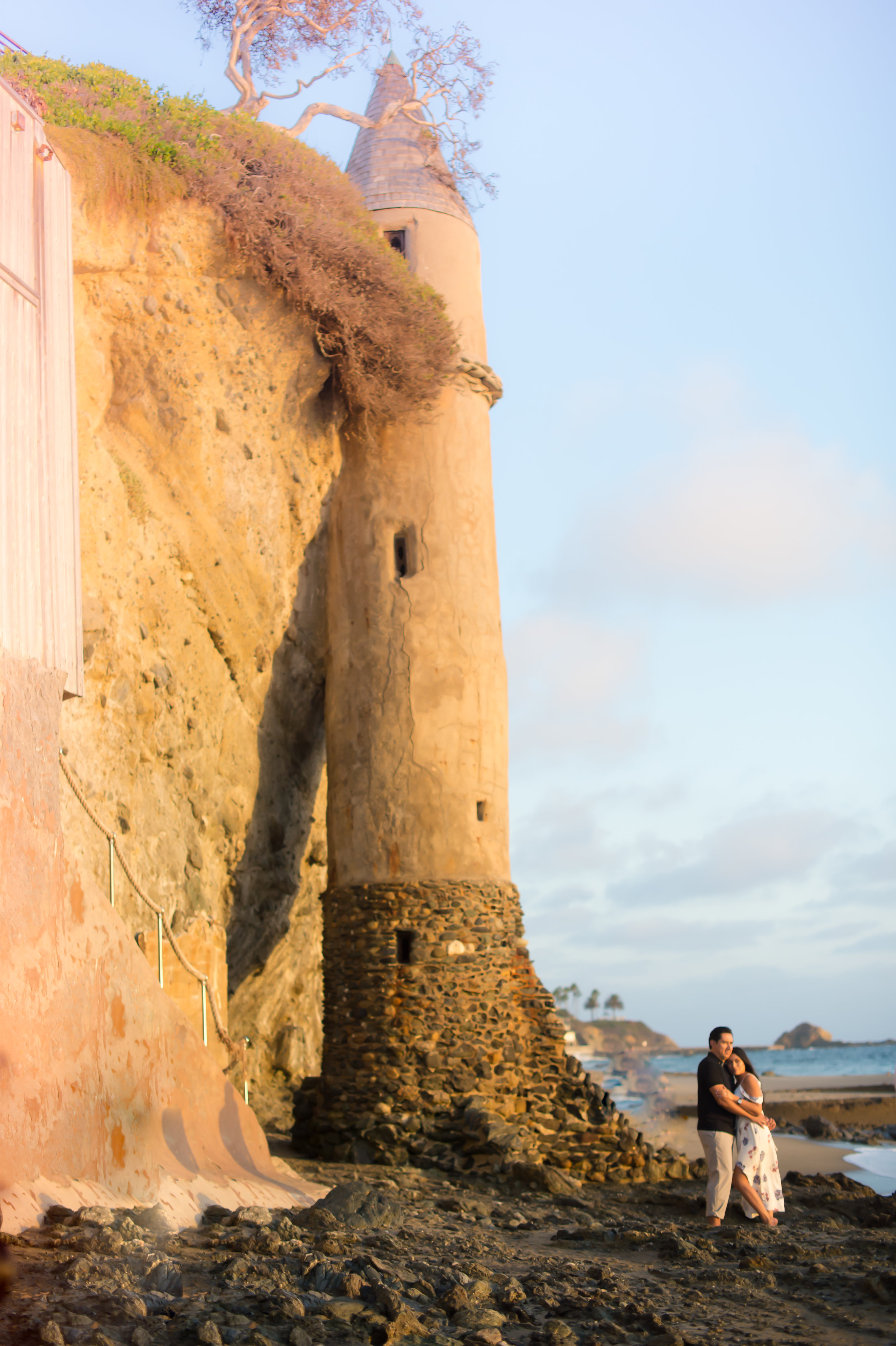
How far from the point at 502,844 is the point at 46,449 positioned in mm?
8345

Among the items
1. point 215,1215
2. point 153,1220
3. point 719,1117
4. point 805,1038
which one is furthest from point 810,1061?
point 153,1220

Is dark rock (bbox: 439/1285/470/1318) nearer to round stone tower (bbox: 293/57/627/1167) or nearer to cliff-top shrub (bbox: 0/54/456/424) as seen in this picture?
round stone tower (bbox: 293/57/627/1167)

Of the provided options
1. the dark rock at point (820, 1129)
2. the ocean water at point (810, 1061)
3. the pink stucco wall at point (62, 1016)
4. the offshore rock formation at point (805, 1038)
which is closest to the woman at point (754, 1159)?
the pink stucco wall at point (62, 1016)

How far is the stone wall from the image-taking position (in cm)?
1265

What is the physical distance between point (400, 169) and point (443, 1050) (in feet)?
38.8

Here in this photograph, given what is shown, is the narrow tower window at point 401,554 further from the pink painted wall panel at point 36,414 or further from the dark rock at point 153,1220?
the dark rock at point 153,1220

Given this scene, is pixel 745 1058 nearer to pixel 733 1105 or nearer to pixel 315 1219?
pixel 733 1105

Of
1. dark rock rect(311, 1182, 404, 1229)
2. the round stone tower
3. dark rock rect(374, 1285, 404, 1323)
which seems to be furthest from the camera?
the round stone tower

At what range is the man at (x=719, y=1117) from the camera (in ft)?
27.4

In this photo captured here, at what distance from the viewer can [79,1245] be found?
17.6ft

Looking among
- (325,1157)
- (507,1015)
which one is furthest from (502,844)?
(325,1157)

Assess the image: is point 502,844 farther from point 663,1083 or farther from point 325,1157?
point 663,1083

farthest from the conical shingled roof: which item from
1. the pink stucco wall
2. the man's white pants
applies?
the man's white pants

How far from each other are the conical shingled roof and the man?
39.9 feet
